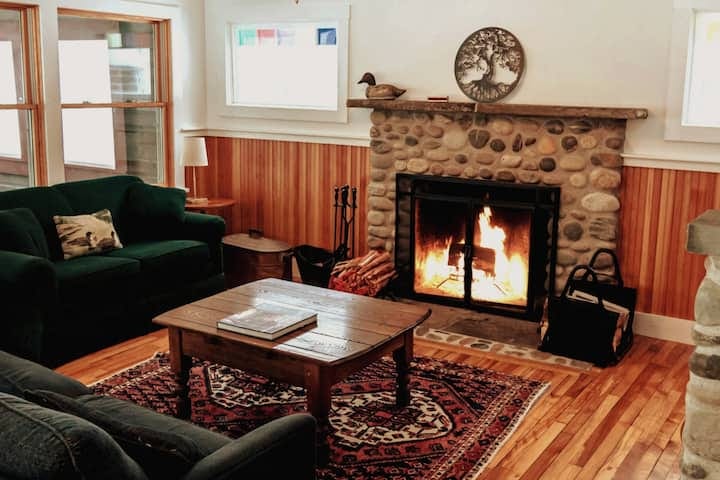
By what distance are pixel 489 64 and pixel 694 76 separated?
1.26 meters

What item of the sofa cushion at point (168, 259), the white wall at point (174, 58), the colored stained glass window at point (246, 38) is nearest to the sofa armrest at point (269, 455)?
the sofa cushion at point (168, 259)

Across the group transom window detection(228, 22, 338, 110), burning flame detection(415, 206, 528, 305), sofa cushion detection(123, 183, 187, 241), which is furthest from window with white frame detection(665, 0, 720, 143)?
sofa cushion detection(123, 183, 187, 241)

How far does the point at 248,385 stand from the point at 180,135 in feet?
9.89

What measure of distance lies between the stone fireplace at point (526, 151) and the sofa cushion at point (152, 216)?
1448 millimetres

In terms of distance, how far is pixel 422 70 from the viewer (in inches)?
224

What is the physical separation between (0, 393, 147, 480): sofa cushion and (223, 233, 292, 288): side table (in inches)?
165

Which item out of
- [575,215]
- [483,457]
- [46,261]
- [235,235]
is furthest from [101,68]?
[483,457]

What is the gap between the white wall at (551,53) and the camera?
193 inches

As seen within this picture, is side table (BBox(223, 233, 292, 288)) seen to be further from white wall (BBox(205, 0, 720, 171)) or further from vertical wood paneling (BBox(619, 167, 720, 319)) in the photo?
vertical wood paneling (BBox(619, 167, 720, 319))

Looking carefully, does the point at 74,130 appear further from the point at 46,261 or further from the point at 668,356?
the point at 668,356

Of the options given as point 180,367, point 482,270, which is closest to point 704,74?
point 482,270

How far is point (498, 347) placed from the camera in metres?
4.96

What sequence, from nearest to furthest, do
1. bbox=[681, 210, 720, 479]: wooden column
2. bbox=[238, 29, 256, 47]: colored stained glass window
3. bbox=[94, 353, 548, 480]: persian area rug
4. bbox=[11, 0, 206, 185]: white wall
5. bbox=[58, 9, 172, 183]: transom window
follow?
1. bbox=[681, 210, 720, 479]: wooden column
2. bbox=[94, 353, 548, 480]: persian area rug
3. bbox=[11, 0, 206, 185]: white wall
4. bbox=[58, 9, 172, 183]: transom window
5. bbox=[238, 29, 256, 47]: colored stained glass window

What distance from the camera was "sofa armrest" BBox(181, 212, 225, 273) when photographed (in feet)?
Answer: 18.4
